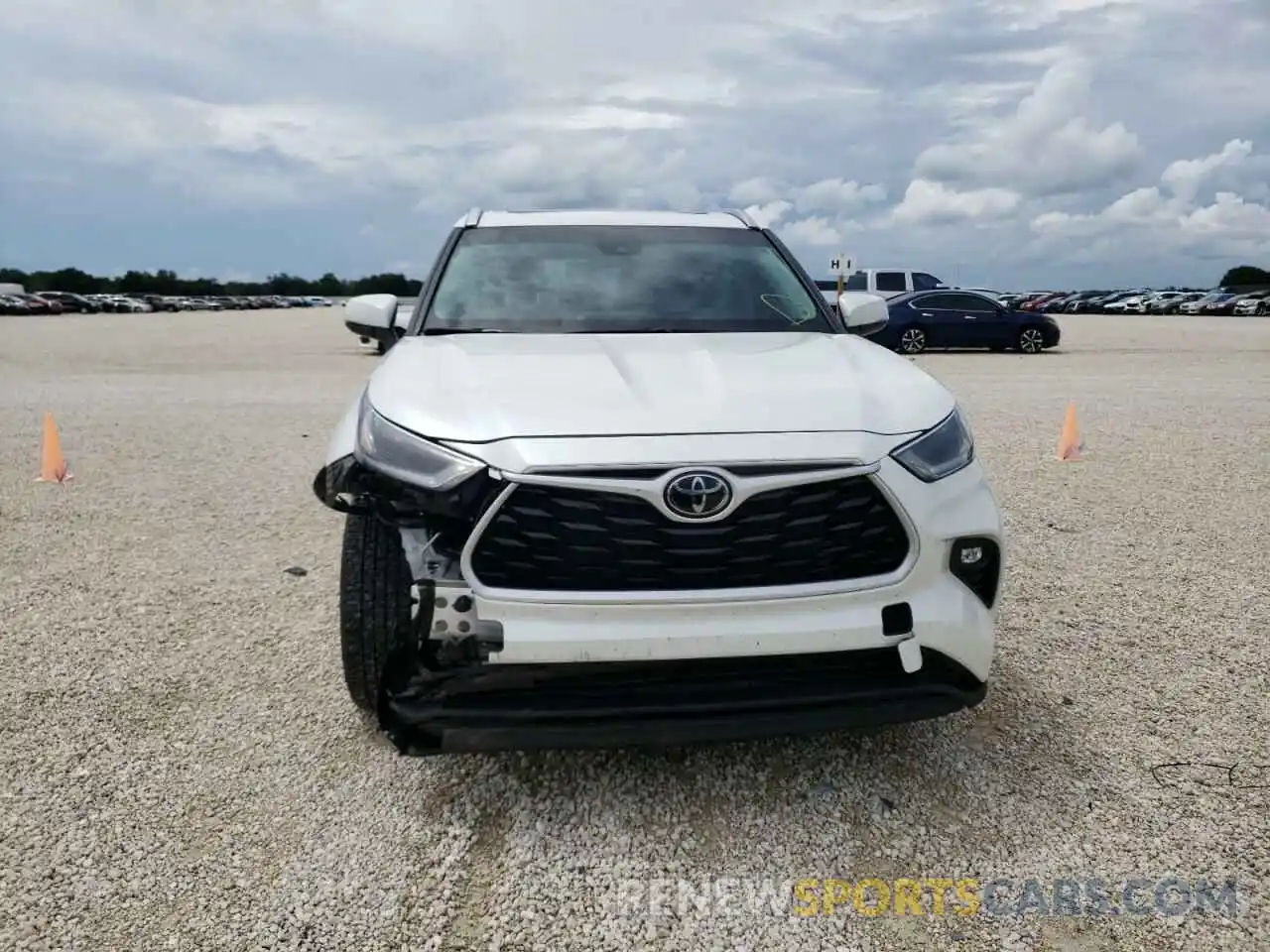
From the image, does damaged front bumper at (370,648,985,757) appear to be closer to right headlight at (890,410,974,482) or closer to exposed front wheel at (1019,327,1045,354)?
right headlight at (890,410,974,482)

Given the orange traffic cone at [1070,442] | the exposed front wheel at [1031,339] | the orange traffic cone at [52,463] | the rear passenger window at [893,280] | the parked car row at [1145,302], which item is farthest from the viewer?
the parked car row at [1145,302]

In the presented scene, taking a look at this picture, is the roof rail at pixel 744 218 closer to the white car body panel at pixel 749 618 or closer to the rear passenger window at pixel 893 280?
the white car body panel at pixel 749 618

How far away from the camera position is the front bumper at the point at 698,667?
251 centimetres

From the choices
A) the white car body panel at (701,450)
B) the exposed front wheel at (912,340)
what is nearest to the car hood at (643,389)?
the white car body panel at (701,450)

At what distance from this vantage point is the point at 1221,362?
64.4ft

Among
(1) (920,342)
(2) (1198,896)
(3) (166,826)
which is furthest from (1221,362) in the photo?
(3) (166,826)

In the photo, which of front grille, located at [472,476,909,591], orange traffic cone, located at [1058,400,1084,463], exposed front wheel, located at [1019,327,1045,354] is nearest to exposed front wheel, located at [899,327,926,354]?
exposed front wheel, located at [1019,327,1045,354]

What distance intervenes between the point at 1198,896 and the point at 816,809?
98 centimetres

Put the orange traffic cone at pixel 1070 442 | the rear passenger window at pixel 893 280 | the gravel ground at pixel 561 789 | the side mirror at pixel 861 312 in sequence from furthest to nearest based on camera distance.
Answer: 1. the rear passenger window at pixel 893 280
2. the orange traffic cone at pixel 1070 442
3. the side mirror at pixel 861 312
4. the gravel ground at pixel 561 789

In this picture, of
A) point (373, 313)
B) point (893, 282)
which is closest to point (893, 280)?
point (893, 282)

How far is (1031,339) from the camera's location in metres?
22.5

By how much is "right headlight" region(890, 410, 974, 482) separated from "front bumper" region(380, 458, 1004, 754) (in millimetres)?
51

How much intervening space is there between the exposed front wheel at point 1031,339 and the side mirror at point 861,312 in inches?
783

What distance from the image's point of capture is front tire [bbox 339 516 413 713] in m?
2.77
